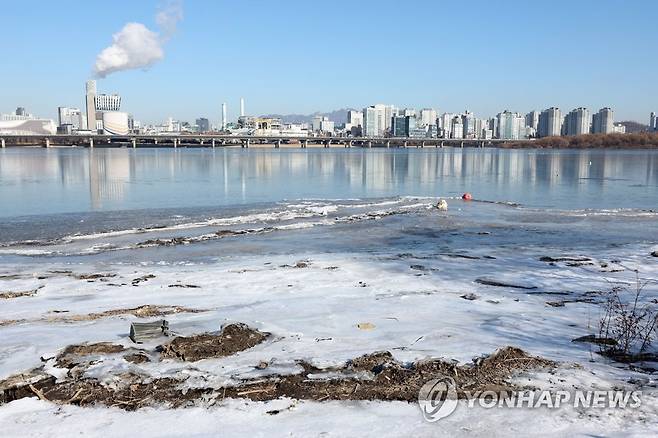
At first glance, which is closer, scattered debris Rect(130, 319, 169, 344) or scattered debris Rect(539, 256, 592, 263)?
scattered debris Rect(130, 319, 169, 344)

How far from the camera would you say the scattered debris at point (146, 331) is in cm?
606

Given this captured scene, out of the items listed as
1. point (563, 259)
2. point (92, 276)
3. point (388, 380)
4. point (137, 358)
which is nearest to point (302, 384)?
point (388, 380)

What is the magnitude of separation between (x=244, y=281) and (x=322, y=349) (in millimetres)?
3882

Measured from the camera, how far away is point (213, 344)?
594cm

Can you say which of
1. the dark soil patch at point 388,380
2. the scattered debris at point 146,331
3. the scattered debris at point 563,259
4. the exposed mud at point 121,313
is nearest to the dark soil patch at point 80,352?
the scattered debris at point 146,331

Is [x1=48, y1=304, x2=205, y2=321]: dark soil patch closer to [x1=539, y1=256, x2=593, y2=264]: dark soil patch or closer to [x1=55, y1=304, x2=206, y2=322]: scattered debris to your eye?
[x1=55, y1=304, x2=206, y2=322]: scattered debris

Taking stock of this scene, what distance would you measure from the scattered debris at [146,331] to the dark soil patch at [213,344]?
0.24 metres

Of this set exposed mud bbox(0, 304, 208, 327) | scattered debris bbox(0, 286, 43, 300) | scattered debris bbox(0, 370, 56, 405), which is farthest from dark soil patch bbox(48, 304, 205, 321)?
scattered debris bbox(0, 370, 56, 405)

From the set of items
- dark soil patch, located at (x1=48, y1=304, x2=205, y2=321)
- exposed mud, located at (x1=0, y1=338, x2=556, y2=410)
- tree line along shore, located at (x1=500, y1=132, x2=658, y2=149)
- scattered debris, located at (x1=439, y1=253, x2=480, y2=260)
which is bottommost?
scattered debris, located at (x1=439, y1=253, x2=480, y2=260)

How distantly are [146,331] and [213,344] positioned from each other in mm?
818

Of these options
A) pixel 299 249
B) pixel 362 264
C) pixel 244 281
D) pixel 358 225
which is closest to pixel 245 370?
pixel 244 281

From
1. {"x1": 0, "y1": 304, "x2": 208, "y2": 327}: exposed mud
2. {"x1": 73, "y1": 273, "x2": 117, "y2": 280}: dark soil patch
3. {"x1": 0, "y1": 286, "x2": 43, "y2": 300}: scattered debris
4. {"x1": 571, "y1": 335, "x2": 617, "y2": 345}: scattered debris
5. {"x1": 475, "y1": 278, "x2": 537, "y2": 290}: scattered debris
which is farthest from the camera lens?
{"x1": 73, "y1": 273, "x2": 117, "y2": 280}: dark soil patch
